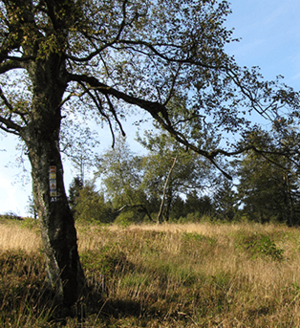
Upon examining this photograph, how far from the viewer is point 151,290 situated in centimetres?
535

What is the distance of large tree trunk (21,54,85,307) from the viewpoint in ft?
16.2

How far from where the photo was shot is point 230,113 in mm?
7410

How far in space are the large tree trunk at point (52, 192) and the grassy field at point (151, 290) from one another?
385mm

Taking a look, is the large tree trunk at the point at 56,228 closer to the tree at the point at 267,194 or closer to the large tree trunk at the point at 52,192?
the large tree trunk at the point at 52,192

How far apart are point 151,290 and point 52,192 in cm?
268

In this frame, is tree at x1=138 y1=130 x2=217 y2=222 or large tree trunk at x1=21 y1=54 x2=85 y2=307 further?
tree at x1=138 y1=130 x2=217 y2=222

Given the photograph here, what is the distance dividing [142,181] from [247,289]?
24172 mm

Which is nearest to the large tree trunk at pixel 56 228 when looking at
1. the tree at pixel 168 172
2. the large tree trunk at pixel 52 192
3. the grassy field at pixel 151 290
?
the large tree trunk at pixel 52 192

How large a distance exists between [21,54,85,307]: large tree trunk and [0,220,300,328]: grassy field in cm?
38

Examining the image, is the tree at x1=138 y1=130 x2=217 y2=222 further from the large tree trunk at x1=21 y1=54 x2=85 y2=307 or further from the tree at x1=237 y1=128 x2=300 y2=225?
the large tree trunk at x1=21 y1=54 x2=85 y2=307

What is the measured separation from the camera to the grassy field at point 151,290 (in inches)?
171

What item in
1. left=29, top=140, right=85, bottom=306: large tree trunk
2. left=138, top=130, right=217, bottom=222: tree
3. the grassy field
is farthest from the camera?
left=138, top=130, right=217, bottom=222: tree

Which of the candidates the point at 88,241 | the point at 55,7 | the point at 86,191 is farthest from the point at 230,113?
the point at 86,191

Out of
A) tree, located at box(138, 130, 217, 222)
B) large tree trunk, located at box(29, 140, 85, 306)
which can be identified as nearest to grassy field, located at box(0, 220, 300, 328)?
large tree trunk, located at box(29, 140, 85, 306)
